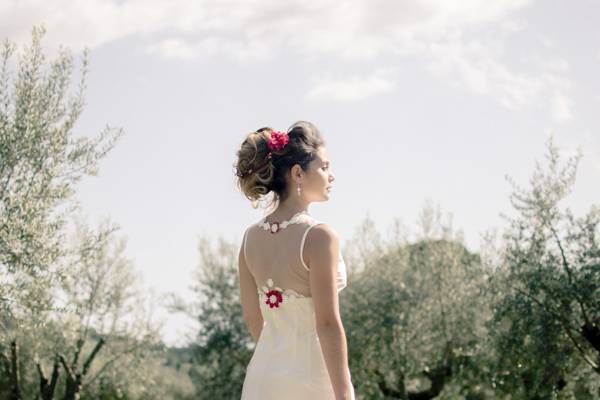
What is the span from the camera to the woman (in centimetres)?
459

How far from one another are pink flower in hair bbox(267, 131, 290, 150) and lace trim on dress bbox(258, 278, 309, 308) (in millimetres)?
727

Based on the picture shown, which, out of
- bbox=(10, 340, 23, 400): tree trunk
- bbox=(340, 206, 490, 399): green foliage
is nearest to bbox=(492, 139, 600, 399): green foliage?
bbox=(340, 206, 490, 399): green foliage

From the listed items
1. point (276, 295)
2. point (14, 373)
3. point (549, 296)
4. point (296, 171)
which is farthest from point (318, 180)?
point (14, 373)

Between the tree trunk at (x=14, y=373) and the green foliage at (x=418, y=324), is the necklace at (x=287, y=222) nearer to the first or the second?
the tree trunk at (x=14, y=373)

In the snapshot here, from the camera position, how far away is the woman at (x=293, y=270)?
459cm

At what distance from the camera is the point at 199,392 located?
105ft

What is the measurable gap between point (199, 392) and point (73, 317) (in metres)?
5.48

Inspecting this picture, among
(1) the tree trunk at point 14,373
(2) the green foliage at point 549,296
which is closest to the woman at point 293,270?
(2) the green foliage at point 549,296

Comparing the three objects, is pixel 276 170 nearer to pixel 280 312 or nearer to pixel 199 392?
pixel 280 312

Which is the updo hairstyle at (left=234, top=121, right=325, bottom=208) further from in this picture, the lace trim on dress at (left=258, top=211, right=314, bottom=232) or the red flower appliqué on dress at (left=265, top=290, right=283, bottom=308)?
the red flower appliqué on dress at (left=265, top=290, right=283, bottom=308)

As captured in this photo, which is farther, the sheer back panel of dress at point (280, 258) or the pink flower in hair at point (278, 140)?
the pink flower in hair at point (278, 140)

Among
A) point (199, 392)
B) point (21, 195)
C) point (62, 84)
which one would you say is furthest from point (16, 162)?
point (199, 392)

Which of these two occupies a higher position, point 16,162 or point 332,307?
point 16,162

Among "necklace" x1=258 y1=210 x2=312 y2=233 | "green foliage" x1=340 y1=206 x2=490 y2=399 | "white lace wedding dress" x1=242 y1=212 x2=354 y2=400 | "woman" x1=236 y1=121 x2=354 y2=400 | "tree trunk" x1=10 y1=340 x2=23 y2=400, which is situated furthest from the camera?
"green foliage" x1=340 y1=206 x2=490 y2=399
